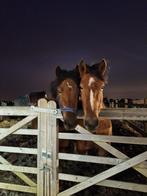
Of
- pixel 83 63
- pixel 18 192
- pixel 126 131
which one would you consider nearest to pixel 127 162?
pixel 83 63

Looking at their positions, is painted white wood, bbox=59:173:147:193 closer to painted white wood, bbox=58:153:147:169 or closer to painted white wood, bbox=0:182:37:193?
painted white wood, bbox=58:153:147:169

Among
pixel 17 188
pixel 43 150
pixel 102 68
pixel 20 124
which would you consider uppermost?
pixel 102 68

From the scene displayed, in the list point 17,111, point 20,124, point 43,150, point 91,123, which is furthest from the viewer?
point 17,111

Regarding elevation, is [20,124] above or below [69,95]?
below

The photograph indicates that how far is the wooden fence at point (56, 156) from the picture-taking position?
246 inches

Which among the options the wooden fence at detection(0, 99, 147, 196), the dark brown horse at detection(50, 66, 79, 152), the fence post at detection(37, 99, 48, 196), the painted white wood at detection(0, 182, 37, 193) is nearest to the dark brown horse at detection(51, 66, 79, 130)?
the dark brown horse at detection(50, 66, 79, 152)

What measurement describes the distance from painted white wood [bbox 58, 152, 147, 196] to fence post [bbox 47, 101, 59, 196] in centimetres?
20

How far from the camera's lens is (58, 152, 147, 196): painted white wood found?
19.9 ft

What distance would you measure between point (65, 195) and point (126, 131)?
528 cm

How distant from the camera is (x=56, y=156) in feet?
22.5

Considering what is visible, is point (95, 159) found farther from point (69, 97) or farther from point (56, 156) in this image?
point (69, 97)

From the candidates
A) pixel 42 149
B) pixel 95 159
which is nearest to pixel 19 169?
pixel 42 149

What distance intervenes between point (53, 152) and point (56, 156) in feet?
0.31

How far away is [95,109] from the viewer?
20.4 feet
